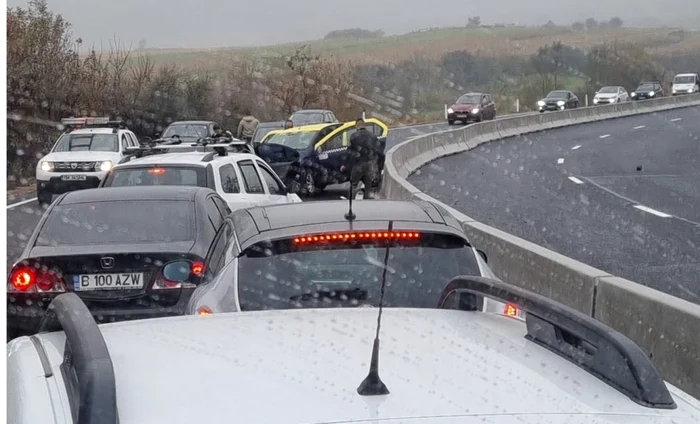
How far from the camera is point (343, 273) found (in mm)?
5477

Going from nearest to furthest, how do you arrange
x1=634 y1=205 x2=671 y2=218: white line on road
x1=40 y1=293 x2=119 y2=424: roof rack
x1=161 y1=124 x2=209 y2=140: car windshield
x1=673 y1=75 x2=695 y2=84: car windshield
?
x1=40 y1=293 x2=119 y2=424: roof rack < x1=634 y1=205 x2=671 y2=218: white line on road < x1=161 y1=124 x2=209 y2=140: car windshield < x1=673 y1=75 x2=695 y2=84: car windshield

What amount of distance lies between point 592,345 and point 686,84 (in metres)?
80.7

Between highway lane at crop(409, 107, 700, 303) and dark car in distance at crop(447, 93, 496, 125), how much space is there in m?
12.0

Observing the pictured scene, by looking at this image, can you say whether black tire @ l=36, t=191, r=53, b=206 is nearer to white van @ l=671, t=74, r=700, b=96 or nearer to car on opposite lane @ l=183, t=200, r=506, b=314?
car on opposite lane @ l=183, t=200, r=506, b=314

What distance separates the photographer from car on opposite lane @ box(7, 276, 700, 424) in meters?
2.38

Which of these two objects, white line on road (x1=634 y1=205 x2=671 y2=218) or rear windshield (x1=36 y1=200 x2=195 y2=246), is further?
white line on road (x1=634 y1=205 x2=671 y2=218)

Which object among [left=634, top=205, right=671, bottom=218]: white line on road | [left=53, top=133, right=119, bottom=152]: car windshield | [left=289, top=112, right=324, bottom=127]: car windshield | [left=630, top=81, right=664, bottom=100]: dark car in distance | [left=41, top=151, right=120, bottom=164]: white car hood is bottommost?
[left=630, top=81, right=664, bottom=100]: dark car in distance

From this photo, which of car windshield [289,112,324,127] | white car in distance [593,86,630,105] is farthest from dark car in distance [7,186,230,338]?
white car in distance [593,86,630,105]

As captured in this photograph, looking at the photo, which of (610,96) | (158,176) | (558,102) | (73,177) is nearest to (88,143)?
(73,177)

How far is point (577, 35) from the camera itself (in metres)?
123

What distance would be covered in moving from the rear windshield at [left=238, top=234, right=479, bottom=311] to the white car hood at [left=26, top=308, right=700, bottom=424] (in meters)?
1.84

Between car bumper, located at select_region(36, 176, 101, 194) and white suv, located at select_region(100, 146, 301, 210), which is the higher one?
white suv, located at select_region(100, 146, 301, 210)

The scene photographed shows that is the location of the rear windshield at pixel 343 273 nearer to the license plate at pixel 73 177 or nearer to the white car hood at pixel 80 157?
the license plate at pixel 73 177

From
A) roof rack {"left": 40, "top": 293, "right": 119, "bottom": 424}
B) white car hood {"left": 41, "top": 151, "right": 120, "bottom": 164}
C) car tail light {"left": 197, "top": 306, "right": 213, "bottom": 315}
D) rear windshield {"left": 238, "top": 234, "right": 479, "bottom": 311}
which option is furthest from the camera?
white car hood {"left": 41, "top": 151, "right": 120, "bottom": 164}
